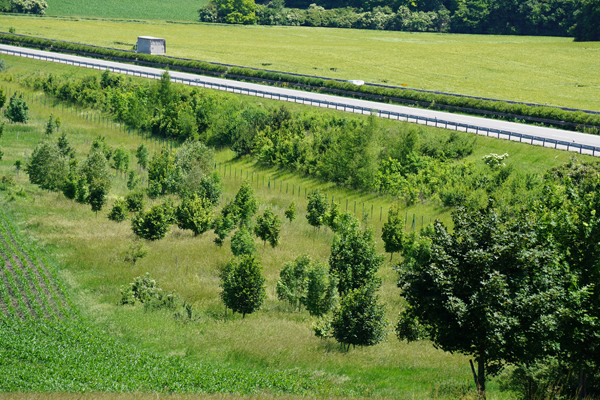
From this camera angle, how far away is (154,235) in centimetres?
4559

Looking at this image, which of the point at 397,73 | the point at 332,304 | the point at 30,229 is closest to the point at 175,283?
the point at 332,304

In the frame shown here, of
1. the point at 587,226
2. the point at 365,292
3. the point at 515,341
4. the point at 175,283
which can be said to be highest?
the point at 587,226

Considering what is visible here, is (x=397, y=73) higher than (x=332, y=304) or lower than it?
higher

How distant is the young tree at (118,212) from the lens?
4922cm

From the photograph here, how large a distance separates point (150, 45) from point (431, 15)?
267ft

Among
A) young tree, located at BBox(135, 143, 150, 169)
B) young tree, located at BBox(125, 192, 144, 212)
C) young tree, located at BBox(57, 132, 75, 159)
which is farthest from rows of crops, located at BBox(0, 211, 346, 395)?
young tree, located at BBox(135, 143, 150, 169)

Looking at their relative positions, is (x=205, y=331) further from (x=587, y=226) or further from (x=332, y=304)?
(x=587, y=226)

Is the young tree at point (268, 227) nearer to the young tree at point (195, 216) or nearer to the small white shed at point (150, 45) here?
the young tree at point (195, 216)

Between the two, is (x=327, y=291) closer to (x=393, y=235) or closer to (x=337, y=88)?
(x=393, y=235)

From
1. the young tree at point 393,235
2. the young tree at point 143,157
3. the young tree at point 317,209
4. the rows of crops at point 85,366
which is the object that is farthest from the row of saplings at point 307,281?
the young tree at point 143,157

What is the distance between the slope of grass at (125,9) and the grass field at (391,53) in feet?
40.1

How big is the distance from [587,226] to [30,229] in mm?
38129

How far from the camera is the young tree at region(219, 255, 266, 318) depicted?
3447cm

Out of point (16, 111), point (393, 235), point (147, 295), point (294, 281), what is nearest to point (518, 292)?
point (294, 281)
